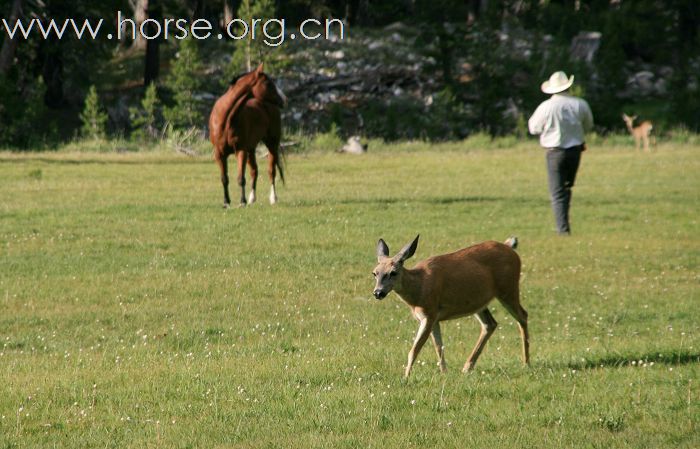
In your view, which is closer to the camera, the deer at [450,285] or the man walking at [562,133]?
the deer at [450,285]

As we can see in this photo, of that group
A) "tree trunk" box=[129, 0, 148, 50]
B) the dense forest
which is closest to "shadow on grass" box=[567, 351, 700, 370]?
the dense forest

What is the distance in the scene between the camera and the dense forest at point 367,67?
48312 mm

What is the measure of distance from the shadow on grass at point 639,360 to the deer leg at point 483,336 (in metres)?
0.78

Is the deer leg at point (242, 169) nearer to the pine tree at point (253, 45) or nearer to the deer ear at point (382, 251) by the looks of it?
the deer ear at point (382, 251)

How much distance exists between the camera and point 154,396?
942 centimetres

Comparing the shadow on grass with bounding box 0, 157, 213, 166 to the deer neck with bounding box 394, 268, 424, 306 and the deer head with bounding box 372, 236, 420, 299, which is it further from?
the deer head with bounding box 372, 236, 420, 299

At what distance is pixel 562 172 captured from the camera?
20.8m

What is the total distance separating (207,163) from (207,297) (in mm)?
22431

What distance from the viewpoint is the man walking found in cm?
2059

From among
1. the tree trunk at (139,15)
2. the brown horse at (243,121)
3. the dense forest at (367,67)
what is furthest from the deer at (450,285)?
the tree trunk at (139,15)

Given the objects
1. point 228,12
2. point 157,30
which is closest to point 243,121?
point 157,30

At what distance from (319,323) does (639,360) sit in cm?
424

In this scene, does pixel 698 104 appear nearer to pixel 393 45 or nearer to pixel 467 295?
pixel 393 45

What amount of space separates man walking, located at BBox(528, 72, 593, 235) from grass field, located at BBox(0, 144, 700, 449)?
3.40 feet
